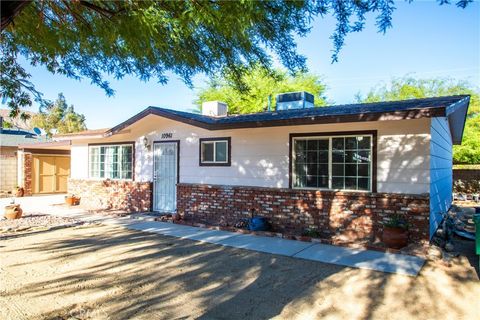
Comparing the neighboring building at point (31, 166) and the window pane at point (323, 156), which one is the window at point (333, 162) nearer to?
the window pane at point (323, 156)

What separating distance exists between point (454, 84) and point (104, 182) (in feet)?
76.4

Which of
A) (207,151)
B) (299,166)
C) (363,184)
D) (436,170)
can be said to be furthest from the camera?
(207,151)

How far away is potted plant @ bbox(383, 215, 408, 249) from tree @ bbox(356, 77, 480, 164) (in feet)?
49.9

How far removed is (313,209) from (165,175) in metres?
5.27

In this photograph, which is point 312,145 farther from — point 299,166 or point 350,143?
point 350,143

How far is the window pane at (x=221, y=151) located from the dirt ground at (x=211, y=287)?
3403 mm

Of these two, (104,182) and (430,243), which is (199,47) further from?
(104,182)

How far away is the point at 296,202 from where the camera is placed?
321 inches

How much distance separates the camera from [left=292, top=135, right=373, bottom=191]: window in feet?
24.7

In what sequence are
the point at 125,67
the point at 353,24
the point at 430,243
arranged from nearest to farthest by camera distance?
the point at 353,24 → the point at 125,67 → the point at 430,243

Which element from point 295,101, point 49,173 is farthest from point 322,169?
point 49,173

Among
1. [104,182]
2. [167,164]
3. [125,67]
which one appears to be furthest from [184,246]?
[104,182]

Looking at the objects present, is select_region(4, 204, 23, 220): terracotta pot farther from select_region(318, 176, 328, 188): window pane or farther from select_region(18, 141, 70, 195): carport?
select_region(318, 176, 328, 188): window pane

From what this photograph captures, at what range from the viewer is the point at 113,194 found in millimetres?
12391
